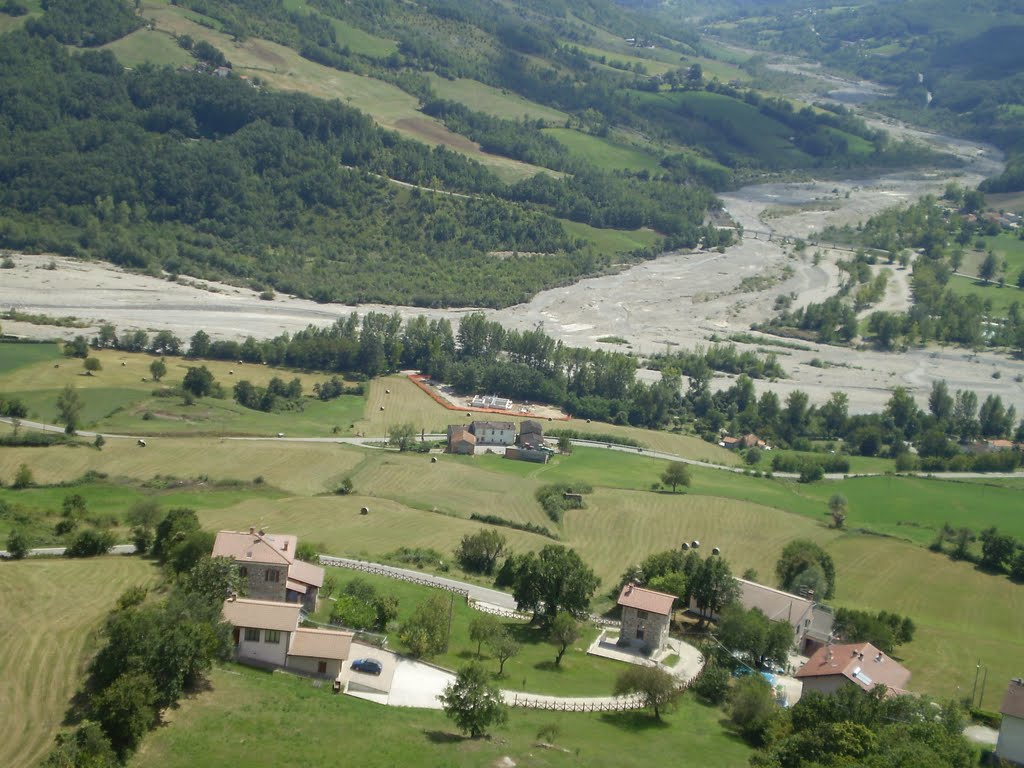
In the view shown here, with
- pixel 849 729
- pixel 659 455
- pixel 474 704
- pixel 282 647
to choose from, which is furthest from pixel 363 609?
pixel 659 455

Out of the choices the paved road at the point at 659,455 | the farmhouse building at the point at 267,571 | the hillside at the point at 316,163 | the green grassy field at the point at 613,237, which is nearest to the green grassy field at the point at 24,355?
the paved road at the point at 659,455

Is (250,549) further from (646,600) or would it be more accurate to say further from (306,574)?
(646,600)

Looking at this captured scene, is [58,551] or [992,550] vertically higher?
[992,550]

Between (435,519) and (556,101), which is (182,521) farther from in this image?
(556,101)

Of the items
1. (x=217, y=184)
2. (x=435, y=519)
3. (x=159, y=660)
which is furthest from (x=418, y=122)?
(x=159, y=660)

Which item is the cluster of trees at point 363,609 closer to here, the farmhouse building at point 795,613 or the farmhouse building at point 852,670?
the farmhouse building at point 852,670
